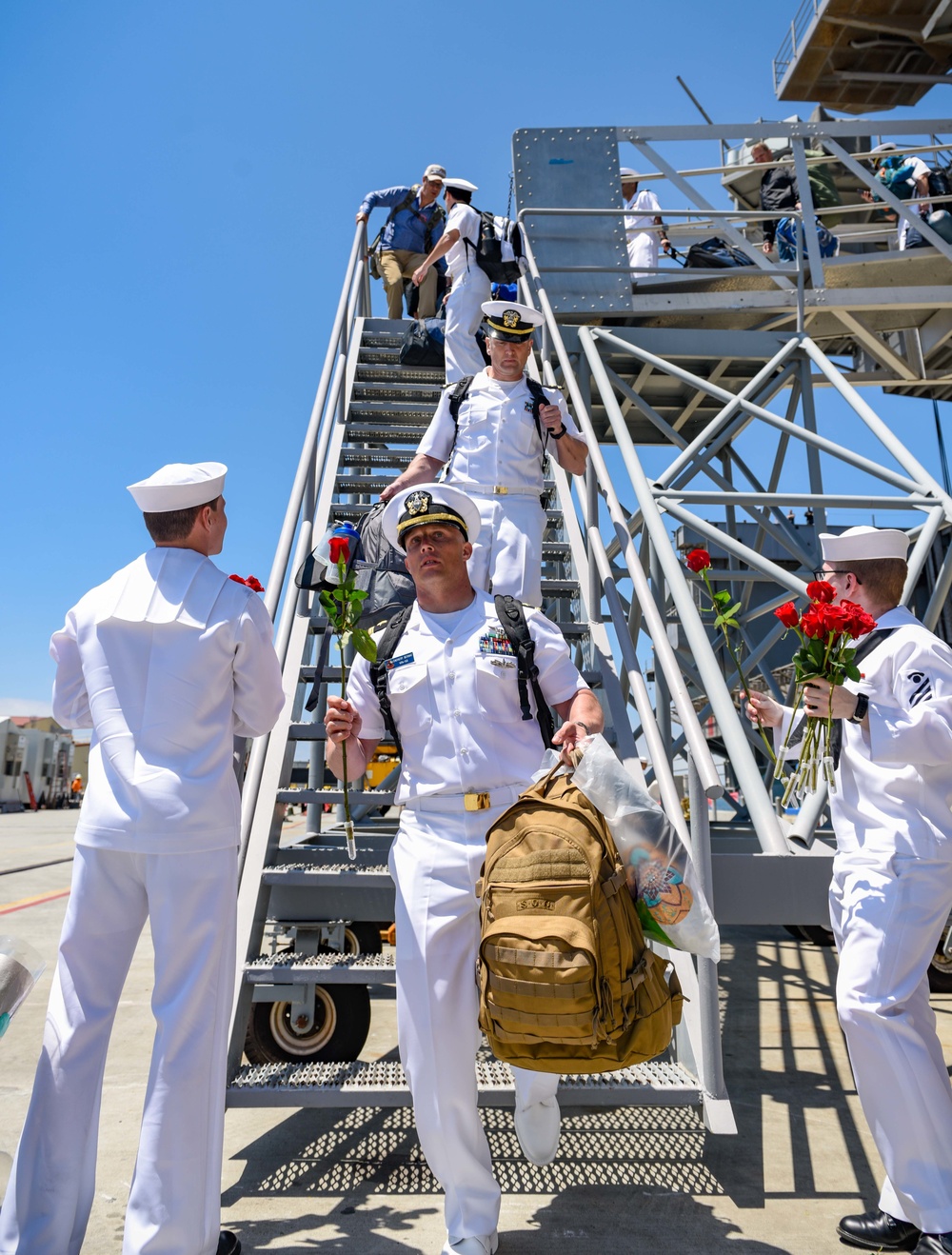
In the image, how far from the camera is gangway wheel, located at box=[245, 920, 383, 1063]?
3639 millimetres

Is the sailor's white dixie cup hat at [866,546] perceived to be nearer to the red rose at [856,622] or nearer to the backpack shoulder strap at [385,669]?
the red rose at [856,622]

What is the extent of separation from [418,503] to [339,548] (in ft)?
1.50

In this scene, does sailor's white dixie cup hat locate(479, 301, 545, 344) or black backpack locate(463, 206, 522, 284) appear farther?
black backpack locate(463, 206, 522, 284)

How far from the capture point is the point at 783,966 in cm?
706

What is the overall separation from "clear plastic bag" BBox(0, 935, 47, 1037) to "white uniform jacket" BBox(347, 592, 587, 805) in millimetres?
1240

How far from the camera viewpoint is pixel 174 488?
104 inches

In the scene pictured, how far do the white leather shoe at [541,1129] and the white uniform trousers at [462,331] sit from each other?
453 centimetres

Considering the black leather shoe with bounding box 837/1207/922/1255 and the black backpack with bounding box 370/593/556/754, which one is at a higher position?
the black backpack with bounding box 370/593/556/754

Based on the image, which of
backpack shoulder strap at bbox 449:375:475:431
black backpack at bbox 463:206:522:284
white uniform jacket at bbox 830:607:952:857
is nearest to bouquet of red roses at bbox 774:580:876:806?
white uniform jacket at bbox 830:607:952:857

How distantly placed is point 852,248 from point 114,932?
11.1 metres

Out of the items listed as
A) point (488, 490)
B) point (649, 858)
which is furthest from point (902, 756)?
point (488, 490)

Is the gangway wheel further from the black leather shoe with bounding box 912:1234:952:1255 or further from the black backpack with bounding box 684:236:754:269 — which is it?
the black backpack with bounding box 684:236:754:269

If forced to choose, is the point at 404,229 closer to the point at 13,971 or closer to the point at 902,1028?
the point at 902,1028

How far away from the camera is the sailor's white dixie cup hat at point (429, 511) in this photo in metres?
2.91
